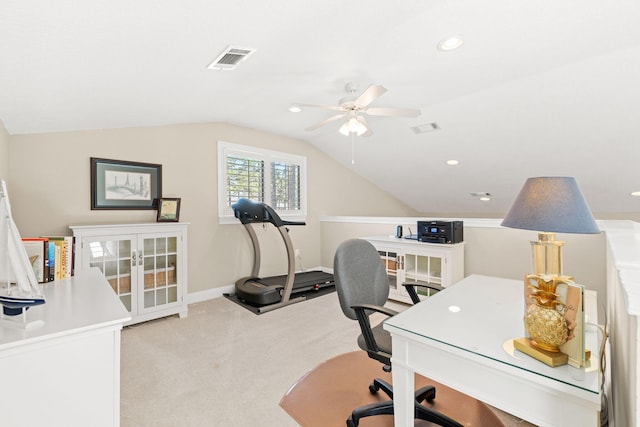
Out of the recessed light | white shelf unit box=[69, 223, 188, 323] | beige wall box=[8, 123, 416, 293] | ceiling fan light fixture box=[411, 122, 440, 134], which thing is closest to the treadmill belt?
beige wall box=[8, 123, 416, 293]

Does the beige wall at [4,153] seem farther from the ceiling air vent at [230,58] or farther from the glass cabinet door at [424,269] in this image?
the glass cabinet door at [424,269]

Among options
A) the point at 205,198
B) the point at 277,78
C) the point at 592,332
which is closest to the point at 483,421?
Result: the point at 592,332

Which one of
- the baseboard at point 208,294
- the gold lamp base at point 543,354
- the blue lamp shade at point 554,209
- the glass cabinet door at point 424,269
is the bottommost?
the baseboard at point 208,294

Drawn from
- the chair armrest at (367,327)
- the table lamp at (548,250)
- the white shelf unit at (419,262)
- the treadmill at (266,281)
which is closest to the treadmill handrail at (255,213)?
the treadmill at (266,281)

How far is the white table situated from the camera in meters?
1.02

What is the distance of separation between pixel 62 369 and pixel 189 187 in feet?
9.79

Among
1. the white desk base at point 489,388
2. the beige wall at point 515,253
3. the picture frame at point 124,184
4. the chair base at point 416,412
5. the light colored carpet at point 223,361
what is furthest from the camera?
the picture frame at point 124,184

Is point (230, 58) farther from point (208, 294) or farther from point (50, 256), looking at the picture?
point (208, 294)

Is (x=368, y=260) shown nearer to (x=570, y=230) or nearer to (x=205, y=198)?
(x=570, y=230)

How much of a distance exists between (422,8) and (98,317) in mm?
2398

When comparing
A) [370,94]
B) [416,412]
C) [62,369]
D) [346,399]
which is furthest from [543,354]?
[370,94]

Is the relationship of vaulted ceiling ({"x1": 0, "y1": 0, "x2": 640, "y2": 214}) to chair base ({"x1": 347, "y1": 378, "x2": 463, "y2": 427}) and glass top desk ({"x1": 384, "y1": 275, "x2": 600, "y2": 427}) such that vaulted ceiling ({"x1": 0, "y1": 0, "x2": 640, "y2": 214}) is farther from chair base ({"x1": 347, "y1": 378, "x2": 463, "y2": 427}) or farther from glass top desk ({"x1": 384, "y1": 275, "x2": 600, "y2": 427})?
chair base ({"x1": 347, "y1": 378, "x2": 463, "y2": 427})

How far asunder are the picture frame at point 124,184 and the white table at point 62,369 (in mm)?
2247

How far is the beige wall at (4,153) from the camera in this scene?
7.71ft
